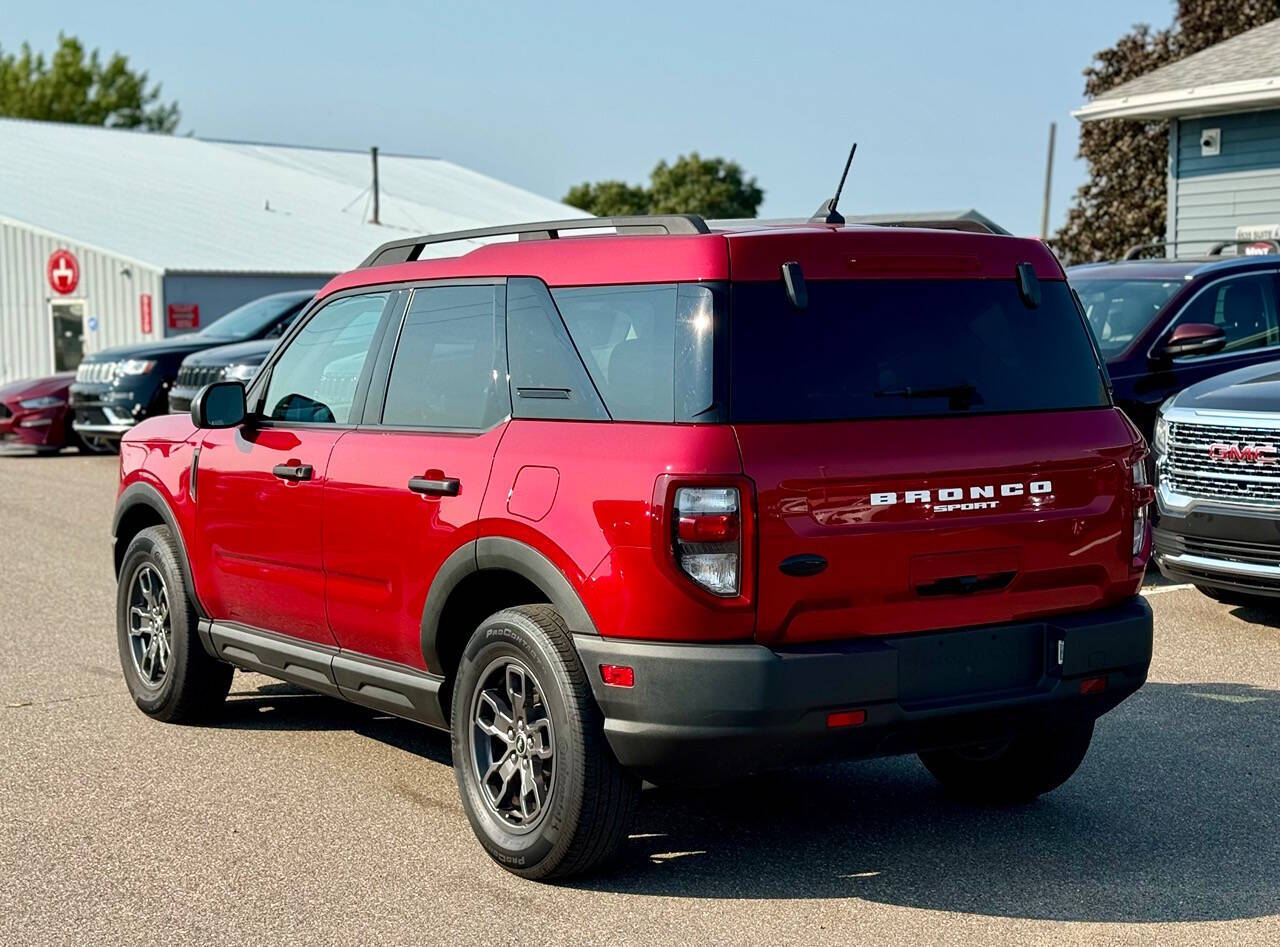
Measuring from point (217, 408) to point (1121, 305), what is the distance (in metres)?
6.81

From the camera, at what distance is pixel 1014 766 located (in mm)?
5781

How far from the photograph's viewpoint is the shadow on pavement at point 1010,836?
16.1 ft

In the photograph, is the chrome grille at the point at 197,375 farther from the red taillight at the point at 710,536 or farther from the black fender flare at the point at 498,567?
the red taillight at the point at 710,536

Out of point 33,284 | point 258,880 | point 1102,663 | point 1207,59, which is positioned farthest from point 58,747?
point 33,284

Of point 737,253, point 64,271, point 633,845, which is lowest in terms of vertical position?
point 633,845

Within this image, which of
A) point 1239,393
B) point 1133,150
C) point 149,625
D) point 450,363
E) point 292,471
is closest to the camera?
point 450,363

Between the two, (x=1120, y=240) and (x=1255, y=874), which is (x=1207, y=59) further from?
(x=1255, y=874)

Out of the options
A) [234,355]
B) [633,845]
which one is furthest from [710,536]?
[234,355]

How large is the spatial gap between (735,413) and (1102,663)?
1.42 m

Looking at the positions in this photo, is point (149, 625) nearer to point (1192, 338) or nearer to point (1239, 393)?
point (1239, 393)

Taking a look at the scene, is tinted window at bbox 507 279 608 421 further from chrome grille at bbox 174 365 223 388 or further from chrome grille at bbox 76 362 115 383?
chrome grille at bbox 76 362 115 383

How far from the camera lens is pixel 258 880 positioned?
506 centimetres

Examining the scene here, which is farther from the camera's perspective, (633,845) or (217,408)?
(217,408)

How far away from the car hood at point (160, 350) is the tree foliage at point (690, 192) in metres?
70.4
